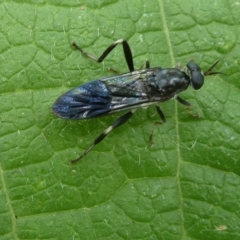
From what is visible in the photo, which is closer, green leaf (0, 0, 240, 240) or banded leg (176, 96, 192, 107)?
green leaf (0, 0, 240, 240)

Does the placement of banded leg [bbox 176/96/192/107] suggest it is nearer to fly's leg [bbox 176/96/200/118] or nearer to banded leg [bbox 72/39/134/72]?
fly's leg [bbox 176/96/200/118]

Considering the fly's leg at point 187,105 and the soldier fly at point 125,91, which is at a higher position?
the soldier fly at point 125,91

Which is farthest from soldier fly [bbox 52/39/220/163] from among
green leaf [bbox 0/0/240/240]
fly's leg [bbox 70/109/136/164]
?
green leaf [bbox 0/0/240/240]

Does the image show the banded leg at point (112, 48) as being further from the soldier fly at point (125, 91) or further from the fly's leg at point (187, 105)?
the fly's leg at point (187, 105)

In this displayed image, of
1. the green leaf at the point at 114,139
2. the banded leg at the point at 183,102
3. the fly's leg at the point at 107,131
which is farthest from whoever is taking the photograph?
the banded leg at the point at 183,102

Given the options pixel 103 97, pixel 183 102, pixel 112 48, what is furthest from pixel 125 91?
pixel 183 102

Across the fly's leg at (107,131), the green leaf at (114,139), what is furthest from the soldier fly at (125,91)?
the green leaf at (114,139)

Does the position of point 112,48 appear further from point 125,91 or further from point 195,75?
point 195,75
